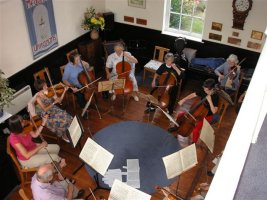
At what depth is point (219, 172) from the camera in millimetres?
1101

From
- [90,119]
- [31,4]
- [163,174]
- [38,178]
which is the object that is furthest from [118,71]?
[38,178]

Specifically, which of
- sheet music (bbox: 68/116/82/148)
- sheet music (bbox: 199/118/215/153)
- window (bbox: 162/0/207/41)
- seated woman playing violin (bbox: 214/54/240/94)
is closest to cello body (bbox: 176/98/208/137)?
sheet music (bbox: 199/118/215/153)

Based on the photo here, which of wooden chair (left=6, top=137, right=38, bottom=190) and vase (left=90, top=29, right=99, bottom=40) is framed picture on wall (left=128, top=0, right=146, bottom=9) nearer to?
vase (left=90, top=29, right=99, bottom=40)

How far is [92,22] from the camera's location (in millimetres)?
6523

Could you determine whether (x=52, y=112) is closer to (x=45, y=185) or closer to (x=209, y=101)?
(x=45, y=185)

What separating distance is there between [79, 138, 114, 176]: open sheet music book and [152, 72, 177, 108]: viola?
2.11m

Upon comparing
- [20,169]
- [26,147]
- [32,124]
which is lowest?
[20,169]

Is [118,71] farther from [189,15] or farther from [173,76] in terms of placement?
[189,15]

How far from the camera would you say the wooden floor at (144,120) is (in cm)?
446

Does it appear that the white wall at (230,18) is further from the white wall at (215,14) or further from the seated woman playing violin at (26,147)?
the seated woman playing violin at (26,147)

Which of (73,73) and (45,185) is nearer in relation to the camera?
(45,185)

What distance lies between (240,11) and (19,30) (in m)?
4.14

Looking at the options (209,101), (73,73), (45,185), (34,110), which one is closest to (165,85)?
Result: (209,101)

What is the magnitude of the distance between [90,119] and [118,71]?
107 centimetres
